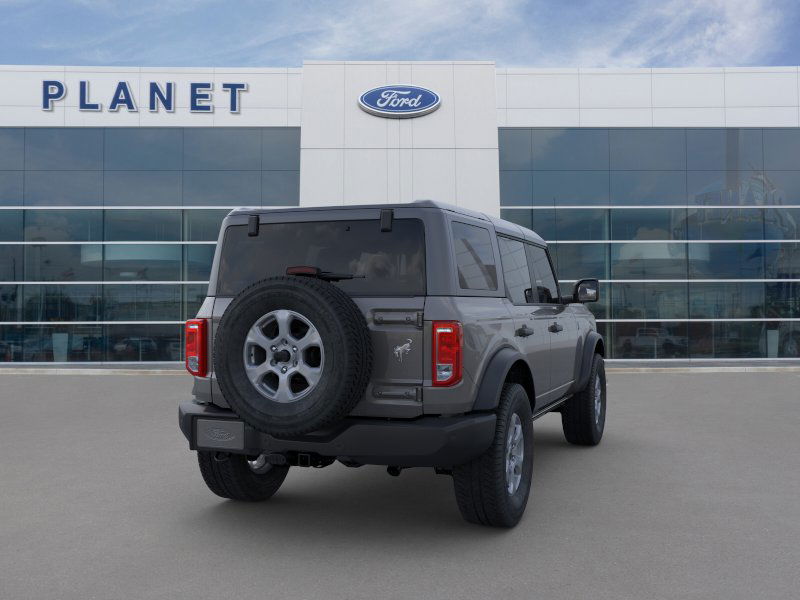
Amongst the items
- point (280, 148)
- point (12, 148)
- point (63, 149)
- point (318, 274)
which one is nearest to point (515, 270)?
point (318, 274)

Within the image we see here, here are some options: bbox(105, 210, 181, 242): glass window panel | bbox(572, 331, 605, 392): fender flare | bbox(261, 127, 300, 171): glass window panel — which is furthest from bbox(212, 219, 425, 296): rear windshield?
bbox(105, 210, 181, 242): glass window panel

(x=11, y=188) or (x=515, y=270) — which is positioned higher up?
(x=11, y=188)

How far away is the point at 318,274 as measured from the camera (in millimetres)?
4523

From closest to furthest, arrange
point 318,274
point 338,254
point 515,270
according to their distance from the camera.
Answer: point 318,274, point 338,254, point 515,270

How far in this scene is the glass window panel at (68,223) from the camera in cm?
2206

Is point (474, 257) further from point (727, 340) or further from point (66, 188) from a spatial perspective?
point (66, 188)

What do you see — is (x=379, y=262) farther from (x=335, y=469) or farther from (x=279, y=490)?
(x=335, y=469)

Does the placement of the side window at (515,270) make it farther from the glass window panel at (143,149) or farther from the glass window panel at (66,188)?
the glass window panel at (66,188)

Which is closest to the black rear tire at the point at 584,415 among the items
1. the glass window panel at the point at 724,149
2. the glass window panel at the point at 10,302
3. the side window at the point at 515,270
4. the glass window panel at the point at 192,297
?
the side window at the point at 515,270

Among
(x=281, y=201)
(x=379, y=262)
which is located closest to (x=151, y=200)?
(x=281, y=201)

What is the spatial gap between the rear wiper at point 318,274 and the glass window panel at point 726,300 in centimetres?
1951

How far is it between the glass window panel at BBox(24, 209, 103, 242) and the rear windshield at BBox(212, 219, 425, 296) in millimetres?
18687

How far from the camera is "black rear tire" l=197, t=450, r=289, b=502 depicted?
5.23m

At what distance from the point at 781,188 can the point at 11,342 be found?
22635mm
